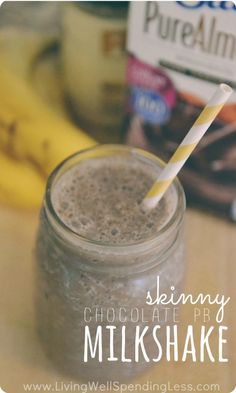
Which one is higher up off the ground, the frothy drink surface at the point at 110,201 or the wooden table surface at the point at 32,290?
the frothy drink surface at the point at 110,201

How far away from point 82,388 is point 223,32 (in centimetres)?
41

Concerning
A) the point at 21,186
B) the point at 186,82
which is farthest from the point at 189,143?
the point at 21,186

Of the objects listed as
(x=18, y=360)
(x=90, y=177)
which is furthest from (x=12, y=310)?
(x=90, y=177)

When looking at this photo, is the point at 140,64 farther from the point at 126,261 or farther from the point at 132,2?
the point at 126,261

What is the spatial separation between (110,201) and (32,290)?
17cm

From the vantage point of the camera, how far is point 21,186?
809mm

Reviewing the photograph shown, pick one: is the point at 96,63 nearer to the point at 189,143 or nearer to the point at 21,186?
the point at 21,186

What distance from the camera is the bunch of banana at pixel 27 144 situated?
80cm

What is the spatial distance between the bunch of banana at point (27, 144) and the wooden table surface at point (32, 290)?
3 cm

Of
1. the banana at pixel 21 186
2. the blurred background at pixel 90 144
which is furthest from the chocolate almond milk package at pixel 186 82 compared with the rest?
the banana at pixel 21 186

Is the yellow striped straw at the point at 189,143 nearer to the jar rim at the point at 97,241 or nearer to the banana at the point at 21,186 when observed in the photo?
the jar rim at the point at 97,241

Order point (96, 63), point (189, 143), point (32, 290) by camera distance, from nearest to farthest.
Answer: point (189, 143), point (32, 290), point (96, 63)

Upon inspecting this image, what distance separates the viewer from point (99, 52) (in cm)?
83

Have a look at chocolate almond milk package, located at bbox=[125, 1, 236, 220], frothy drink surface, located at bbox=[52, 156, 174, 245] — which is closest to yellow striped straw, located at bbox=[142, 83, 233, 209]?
frothy drink surface, located at bbox=[52, 156, 174, 245]
